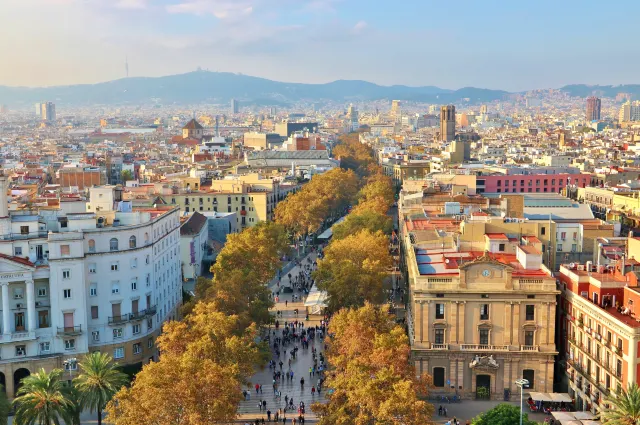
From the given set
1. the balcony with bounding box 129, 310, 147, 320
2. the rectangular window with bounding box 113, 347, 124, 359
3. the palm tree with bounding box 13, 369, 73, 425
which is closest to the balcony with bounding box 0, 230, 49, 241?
the balcony with bounding box 129, 310, 147, 320

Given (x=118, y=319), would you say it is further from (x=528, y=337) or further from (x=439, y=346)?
(x=528, y=337)

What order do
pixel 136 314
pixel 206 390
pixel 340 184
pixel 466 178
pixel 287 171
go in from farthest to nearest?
pixel 287 171 → pixel 340 184 → pixel 466 178 → pixel 136 314 → pixel 206 390

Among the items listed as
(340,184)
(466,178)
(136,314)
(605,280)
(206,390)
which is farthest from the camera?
(340,184)

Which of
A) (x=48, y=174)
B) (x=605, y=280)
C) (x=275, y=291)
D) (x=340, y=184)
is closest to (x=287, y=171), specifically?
(x=340, y=184)

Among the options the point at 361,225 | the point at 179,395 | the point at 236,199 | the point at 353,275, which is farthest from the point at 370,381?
the point at 236,199

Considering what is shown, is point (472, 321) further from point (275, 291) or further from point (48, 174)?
point (48, 174)

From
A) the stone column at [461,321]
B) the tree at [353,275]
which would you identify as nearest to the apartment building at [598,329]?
the stone column at [461,321]
